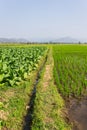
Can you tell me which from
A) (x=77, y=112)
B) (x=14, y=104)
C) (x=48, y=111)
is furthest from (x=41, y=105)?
(x=77, y=112)

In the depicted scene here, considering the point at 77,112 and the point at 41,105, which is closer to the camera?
the point at 41,105

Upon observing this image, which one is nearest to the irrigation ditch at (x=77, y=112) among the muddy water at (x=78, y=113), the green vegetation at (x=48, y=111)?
the muddy water at (x=78, y=113)

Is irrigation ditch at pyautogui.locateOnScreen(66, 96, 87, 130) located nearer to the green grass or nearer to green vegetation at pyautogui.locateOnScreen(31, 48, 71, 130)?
green vegetation at pyautogui.locateOnScreen(31, 48, 71, 130)

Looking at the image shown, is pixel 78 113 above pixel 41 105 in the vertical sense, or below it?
below

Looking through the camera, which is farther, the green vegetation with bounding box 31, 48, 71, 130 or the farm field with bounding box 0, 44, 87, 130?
the farm field with bounding box 0, 44, 87, 130

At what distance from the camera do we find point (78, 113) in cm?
816

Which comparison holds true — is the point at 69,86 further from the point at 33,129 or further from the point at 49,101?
the point at 33,129

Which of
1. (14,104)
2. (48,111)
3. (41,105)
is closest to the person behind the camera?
(48,111)

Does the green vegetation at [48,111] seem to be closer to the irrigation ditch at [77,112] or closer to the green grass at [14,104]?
the irrigation ditch at [77,112]

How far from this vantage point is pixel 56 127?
6.51 metres

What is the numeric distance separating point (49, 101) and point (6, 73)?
116 inches

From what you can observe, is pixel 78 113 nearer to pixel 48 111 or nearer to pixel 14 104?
pixel 48 111

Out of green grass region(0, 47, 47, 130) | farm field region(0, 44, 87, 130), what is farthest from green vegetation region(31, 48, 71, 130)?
green grass region(0, 47, 47, 130)

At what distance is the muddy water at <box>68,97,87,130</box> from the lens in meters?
7.11
